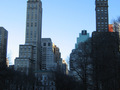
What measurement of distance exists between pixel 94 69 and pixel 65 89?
34.7m

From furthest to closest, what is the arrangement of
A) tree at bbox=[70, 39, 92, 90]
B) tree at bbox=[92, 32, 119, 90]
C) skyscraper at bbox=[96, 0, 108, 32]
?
skyscraper at bbox=[96, 0, 108, 32] < tree at bbox=[70, 39, 92, 90] < tree at bbox=[92, 32, 119, 90]

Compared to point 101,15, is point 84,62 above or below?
below

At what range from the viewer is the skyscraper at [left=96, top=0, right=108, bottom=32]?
152m

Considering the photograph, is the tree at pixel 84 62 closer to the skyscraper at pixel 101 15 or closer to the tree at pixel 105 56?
the tree at pixel 105 56

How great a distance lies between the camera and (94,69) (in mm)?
46375

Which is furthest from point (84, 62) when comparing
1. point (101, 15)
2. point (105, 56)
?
point (101, 15)

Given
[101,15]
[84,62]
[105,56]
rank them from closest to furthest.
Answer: [105,56], [84,62], [101,15]

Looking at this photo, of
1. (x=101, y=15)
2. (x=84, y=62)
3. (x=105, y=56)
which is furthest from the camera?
(x=101, y=15)

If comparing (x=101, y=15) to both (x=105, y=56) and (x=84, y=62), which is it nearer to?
(x=84, y=62)

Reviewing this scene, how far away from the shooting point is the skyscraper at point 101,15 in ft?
497

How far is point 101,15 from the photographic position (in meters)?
154

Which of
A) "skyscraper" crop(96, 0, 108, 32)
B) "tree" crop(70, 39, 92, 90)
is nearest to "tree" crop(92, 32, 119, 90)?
"tree" crop(70, 39, 92, 90)

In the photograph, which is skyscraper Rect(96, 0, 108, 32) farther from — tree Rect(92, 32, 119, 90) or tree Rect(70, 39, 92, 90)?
tree Rect(92, 32, 119, 90)

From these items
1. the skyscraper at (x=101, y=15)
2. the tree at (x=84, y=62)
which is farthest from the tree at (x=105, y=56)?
the skyscraper at (x=101, y=15)
